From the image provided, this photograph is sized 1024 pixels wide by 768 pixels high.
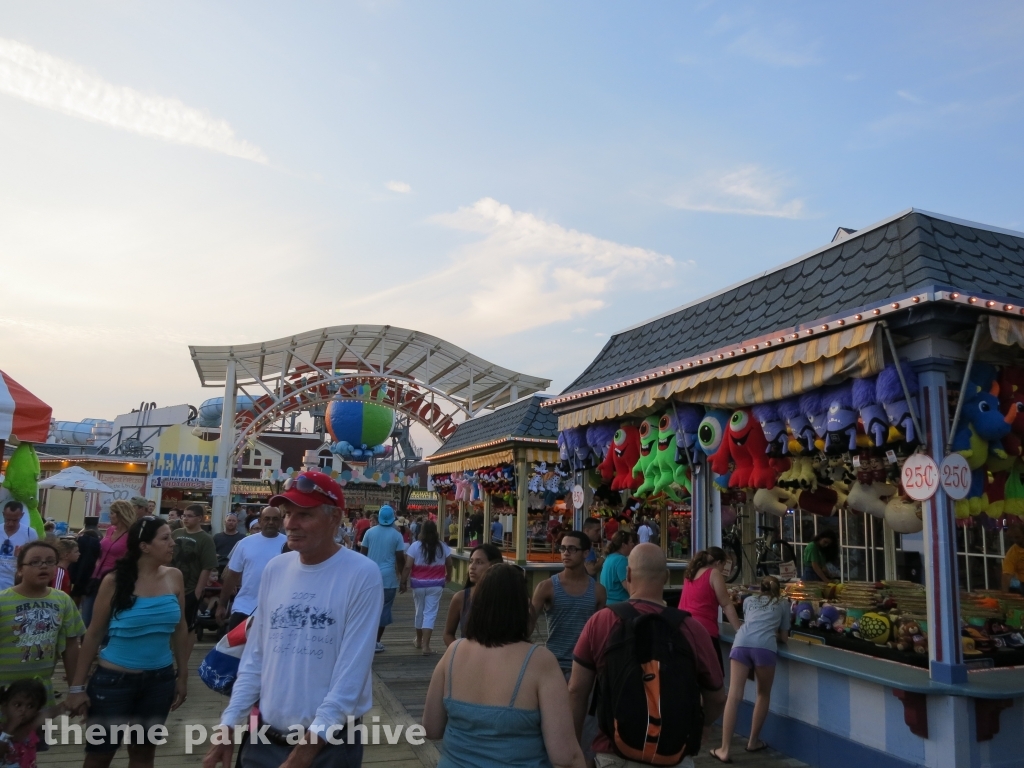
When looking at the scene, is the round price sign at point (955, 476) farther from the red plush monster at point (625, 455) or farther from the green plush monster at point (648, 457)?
the red plush monster at point (625, 455)

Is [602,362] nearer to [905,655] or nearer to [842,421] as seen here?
[842,421]

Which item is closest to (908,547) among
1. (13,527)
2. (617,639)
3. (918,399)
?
(918,399)

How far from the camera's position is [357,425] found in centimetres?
2348

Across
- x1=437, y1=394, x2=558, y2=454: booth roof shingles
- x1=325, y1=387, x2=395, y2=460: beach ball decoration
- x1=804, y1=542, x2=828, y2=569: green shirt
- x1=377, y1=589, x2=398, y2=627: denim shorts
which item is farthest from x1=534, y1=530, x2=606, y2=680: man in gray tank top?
x1=325, y1=387, x2=395, y2=460: beach ball decoration

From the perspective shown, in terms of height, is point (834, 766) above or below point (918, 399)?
below

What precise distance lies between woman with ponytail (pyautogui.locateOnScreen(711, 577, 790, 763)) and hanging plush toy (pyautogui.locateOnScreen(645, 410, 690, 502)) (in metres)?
1.72

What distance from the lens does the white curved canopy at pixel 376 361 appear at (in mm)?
24109

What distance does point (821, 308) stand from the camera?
5641 mm

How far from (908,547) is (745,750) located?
4523 millimetres

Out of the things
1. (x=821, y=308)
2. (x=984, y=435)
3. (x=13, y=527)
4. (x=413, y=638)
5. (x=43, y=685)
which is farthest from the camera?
(x=413, y=638)

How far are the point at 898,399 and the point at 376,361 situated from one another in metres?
23.0

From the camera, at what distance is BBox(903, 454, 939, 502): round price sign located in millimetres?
4602

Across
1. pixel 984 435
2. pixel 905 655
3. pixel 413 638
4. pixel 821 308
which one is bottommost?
pixel 413 638

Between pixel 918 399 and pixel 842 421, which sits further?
pixel 842 421
